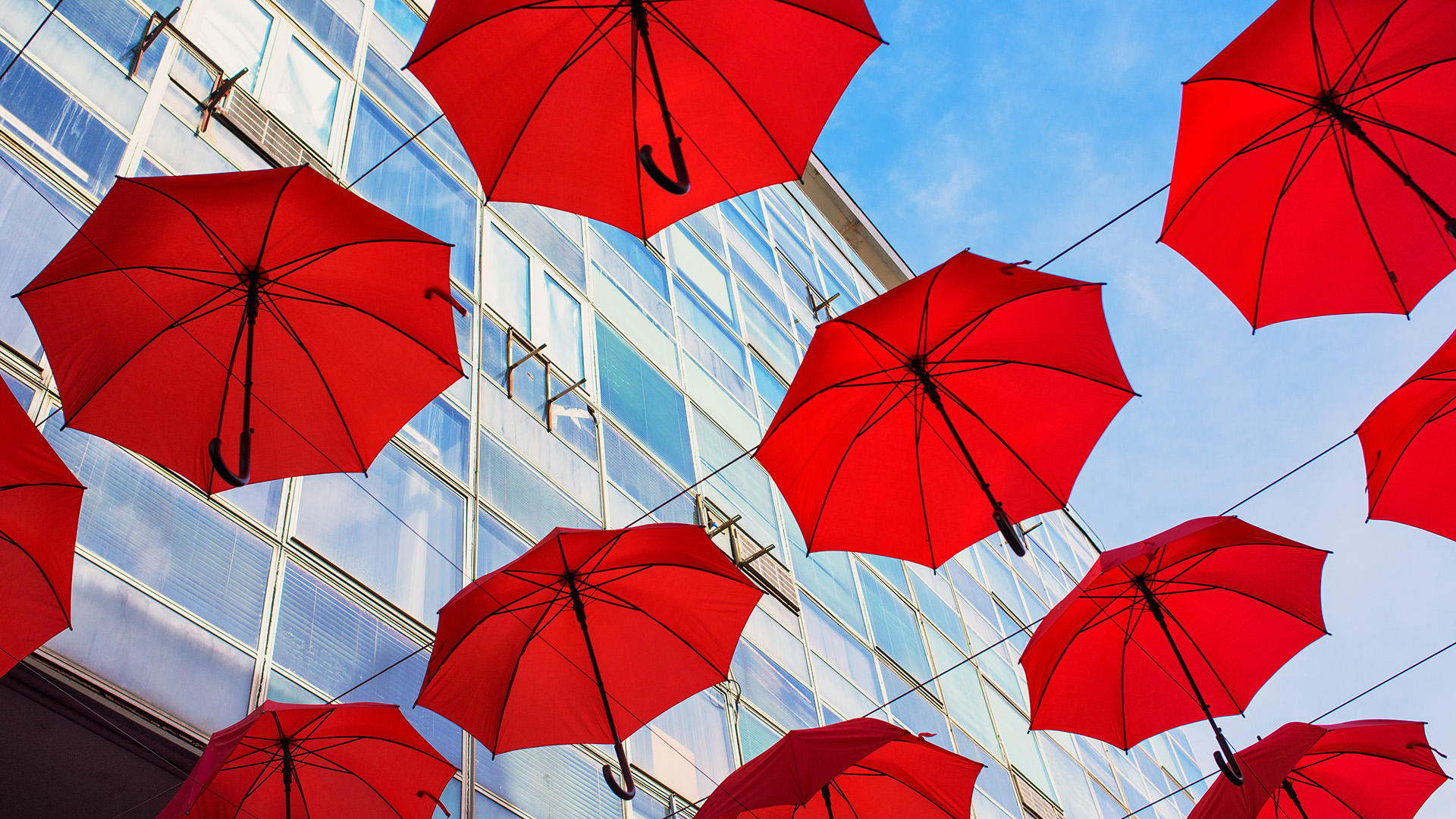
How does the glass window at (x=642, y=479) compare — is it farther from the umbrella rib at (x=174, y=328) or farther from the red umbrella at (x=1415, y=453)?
the red umbrella at (x=1415, y=453)

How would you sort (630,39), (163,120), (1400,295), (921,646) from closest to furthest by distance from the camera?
(630,39) < (1400,295) < (163,120) < (921,646)

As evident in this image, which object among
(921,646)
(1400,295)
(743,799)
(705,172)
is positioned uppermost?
(921,646)

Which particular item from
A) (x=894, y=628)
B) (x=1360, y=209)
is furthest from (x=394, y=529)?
(x=894, y=628)

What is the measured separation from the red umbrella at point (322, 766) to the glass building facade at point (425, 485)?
2.35ft

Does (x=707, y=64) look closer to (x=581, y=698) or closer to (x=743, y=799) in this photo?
(x=581, y=698)

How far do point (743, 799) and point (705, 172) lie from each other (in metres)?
4.53

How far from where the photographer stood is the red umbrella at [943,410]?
8.38 meters

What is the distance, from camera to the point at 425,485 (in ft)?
36.1

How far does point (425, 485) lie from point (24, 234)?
3967mm

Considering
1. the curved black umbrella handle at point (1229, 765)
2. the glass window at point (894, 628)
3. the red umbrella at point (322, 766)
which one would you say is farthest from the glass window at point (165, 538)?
the glass window at point (894, 628)

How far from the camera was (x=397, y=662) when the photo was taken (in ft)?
31.6

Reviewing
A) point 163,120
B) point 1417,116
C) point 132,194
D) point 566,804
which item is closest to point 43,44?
point 163,120

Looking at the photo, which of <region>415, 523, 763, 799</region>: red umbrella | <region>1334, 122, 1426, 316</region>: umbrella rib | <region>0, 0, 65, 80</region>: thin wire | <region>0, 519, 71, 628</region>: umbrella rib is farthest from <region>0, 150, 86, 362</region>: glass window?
<region>1334, 122, 1426, 316</region>: umbrella rib

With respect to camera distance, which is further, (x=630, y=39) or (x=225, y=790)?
(x=630, y=39)
